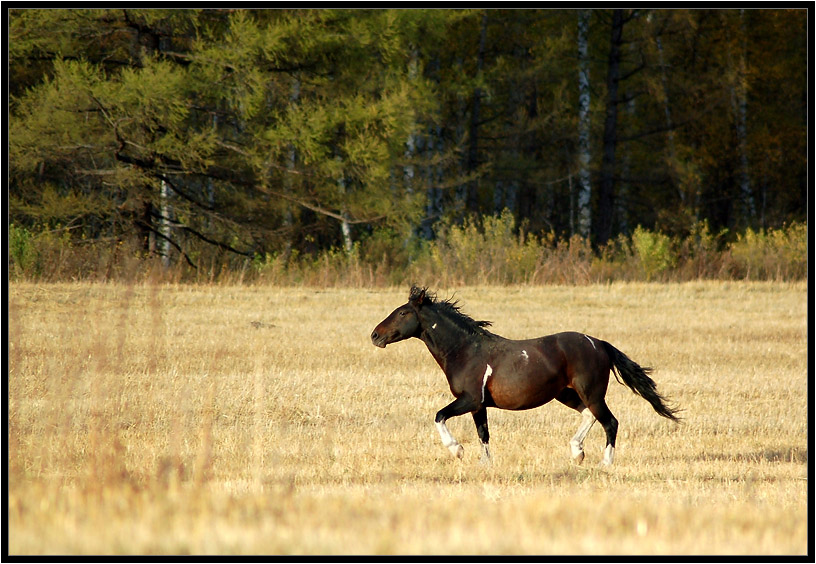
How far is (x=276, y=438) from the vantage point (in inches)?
350

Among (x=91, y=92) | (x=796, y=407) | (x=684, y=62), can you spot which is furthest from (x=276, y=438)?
(x=684, y=62)

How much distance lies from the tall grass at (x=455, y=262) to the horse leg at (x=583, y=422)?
14373 millimetres

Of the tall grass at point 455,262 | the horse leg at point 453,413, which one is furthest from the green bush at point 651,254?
the horse leg at point 453,413

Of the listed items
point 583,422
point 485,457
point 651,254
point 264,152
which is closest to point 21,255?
point 264,152

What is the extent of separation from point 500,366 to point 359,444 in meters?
1.71

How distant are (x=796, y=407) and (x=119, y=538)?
26.2 ft

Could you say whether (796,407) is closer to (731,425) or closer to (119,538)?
(731,425)

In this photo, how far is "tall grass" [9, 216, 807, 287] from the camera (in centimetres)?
2230

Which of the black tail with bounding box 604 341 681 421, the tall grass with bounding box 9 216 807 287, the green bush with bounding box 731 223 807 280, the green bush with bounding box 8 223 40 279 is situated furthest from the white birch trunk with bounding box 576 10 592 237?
the black tail with bounding box 604 341 681 421

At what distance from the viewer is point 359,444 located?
8586 millimetres

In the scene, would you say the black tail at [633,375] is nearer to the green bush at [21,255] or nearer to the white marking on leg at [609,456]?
the white marking on leg at [609,456]

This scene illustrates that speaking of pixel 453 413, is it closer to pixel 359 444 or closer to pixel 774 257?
pixel 359 444

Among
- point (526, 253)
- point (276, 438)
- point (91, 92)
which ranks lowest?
point (276, 438)

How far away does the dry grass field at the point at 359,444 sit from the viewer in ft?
15.7
